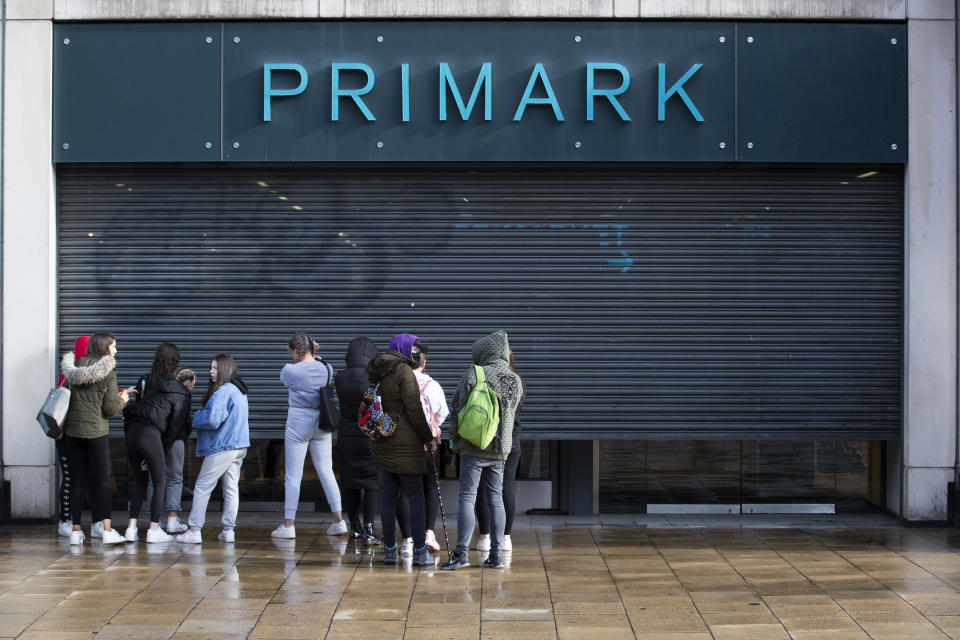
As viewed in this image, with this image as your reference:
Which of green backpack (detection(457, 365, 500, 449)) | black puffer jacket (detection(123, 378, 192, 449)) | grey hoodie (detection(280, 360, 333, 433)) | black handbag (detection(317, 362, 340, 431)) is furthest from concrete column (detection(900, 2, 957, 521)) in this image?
black puffer jacket (detection(123, 378, 192, 449))

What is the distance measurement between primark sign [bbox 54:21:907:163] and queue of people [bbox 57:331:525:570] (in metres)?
2.05

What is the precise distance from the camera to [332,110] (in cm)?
988

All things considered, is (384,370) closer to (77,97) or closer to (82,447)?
(82,447)

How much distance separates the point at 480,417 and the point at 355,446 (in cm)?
152

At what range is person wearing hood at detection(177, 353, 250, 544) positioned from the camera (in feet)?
29.6

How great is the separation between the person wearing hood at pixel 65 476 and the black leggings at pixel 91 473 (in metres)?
0.07

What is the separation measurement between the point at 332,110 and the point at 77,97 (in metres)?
2.38

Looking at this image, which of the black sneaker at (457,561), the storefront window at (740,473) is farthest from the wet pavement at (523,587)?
the storefront window at (740,473)

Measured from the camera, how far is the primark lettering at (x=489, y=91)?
988cm

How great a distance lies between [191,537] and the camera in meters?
9.02

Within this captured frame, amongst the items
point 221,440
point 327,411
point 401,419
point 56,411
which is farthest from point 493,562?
point 56,411

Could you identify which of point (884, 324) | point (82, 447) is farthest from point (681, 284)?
point (82, 447)

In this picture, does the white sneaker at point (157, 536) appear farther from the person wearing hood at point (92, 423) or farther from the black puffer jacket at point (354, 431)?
the black puffer jacket at point (354, 431)

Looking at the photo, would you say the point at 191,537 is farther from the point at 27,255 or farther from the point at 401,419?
the point at 27,255
